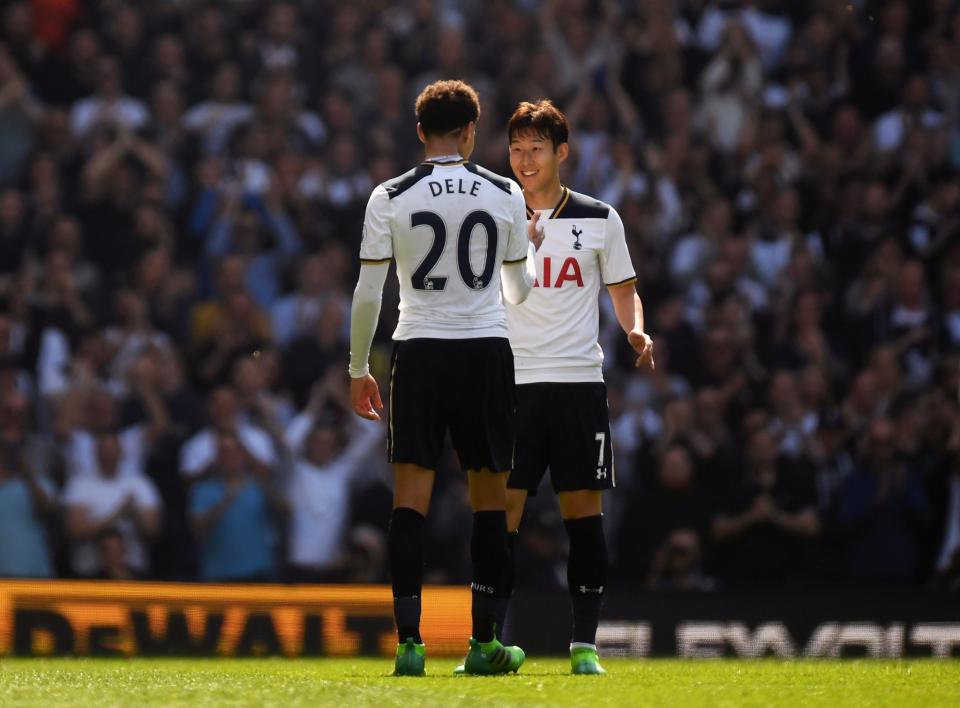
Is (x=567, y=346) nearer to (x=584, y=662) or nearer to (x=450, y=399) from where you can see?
(x=450, y=399)

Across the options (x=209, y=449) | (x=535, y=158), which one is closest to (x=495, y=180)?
(x=535, y=158)

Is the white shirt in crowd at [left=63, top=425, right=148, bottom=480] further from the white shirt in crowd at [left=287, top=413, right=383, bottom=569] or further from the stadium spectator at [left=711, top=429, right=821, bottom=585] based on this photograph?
the stadium spectator at [left=711, top=429, right=821, bottom=585]

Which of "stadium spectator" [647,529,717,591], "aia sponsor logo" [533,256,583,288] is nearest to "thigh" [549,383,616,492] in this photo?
"aia sponsor logo" [533,256,583,288]

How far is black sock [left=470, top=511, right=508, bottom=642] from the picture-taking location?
6191mm

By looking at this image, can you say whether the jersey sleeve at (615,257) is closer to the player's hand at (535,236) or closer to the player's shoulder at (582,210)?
the player's shoulder at (582,210)

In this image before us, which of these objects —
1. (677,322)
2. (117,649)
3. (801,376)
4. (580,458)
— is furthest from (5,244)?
(580,458)

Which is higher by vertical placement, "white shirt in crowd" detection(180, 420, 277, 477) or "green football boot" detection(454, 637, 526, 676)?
"white shirt in crowd" detection(180, 420, 277, 477)

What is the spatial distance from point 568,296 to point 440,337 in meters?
1.12

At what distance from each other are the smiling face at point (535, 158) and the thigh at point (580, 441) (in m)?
0.89

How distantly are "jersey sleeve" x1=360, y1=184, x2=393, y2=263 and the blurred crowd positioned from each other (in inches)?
214

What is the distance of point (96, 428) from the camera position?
11.3 metres

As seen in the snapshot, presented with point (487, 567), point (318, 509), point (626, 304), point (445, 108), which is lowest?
point (318, 509)

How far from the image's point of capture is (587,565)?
6.86 metres

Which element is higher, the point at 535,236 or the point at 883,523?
the point at 535,236
